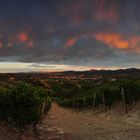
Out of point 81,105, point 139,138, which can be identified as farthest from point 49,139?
point 81,105

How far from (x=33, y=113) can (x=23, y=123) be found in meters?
1.64

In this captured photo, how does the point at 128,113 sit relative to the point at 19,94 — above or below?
below

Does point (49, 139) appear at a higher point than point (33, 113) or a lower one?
lower

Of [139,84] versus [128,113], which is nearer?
[128,113]

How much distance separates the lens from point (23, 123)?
3606cm

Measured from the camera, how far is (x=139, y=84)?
66.6 m

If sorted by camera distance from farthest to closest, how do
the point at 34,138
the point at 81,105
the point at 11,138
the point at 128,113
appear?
the point at 81,105, the point at 128,113, the point at 34,138, the point at 11,138

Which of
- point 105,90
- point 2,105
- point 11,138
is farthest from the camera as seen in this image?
point 105,90

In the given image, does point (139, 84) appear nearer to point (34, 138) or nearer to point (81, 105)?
point (34, 138)

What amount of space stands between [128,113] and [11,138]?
99.0 ft

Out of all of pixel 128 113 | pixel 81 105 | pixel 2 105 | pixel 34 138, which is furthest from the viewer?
pixel 81 105

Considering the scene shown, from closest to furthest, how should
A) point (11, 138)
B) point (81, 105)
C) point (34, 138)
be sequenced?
point (11, 138)
point (34, 138)
point (81, 105)

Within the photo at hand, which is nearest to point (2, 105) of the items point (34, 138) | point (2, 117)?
point (2, 117)

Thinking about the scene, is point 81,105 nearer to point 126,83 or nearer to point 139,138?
point 126,83
